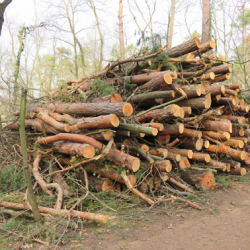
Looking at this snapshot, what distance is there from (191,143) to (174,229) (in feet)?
10.1

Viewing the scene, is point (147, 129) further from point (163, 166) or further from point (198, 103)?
point (198, 103)

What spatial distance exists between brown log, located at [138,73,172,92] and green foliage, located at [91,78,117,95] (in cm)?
80

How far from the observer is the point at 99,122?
4676 mm

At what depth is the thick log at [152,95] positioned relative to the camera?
18.2ft

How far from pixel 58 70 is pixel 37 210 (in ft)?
81.4

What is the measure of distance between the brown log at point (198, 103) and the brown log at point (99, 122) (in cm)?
231

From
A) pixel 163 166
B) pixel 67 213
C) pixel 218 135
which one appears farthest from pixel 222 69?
pixel 67 213

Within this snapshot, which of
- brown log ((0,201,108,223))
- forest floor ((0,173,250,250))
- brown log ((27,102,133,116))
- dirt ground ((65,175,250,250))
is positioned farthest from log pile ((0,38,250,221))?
dirt ground ((65,175,250,250))

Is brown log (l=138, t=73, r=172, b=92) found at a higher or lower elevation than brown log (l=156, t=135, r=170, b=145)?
higher

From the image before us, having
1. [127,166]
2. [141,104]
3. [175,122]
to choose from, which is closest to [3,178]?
[127,166]

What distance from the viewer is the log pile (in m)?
4.80

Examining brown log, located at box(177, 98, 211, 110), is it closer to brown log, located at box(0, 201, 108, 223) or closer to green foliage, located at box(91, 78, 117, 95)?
green foliage, located at box(91, 78, 117, 95)

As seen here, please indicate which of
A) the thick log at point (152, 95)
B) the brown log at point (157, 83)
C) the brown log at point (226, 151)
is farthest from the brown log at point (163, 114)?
the brown log at point (226, 151)

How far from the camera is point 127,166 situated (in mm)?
4730
